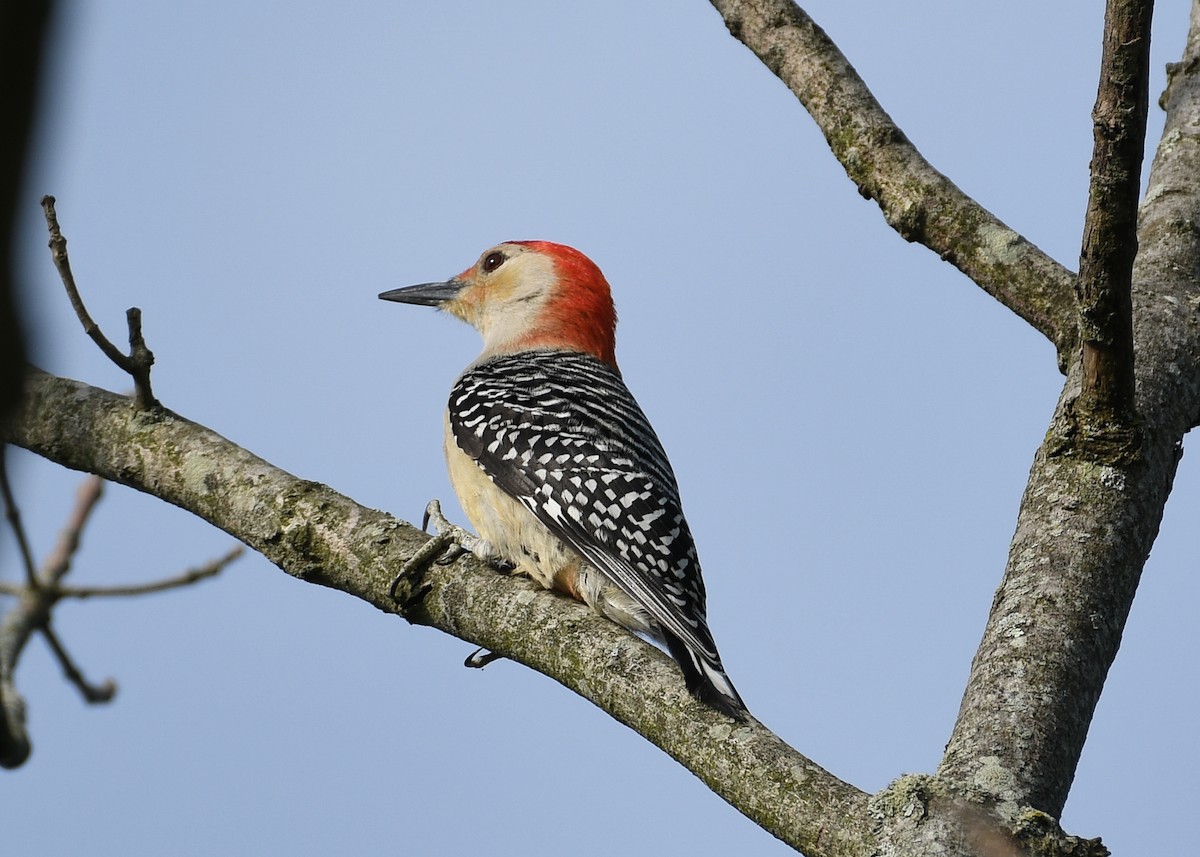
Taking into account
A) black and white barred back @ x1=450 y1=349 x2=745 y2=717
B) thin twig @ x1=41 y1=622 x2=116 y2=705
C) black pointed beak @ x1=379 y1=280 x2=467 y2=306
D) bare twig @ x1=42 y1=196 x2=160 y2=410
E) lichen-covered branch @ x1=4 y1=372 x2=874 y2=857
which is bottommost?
thin twig @ x1=41 y1=622 x2=116 y2=705

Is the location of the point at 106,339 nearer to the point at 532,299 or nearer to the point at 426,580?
the point at 426,580

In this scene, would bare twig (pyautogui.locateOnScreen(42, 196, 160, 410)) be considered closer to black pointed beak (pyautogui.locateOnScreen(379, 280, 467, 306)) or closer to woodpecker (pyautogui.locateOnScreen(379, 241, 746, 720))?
woodpecker (pyautogui.locateOnScreen(379, 241, 746, 720))

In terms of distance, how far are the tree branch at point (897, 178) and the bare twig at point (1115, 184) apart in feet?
4.09

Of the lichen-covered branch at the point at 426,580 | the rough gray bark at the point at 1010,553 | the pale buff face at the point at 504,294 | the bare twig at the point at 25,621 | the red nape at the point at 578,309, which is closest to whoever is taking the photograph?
the bare twig at the point at 25,621

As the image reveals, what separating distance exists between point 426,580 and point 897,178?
111 inches

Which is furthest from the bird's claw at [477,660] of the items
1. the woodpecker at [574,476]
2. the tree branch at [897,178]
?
the tree branch at [897,178]

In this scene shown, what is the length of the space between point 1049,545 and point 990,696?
69 cm

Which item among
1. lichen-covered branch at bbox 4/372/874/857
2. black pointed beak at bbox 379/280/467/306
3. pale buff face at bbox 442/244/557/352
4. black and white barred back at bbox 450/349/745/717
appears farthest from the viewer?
black pointed beak at bbox 379/280/467/306

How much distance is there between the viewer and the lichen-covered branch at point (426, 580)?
10.7 feet

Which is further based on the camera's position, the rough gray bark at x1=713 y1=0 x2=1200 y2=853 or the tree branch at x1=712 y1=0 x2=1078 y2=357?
the tree branch at x1=712 y1=0 x2=1078 y2=357

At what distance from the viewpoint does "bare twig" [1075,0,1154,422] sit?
135 inches

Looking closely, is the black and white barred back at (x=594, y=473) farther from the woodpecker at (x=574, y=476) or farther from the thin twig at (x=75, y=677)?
the thin twig at (x=75, y=677)

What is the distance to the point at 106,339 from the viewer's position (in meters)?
4.58

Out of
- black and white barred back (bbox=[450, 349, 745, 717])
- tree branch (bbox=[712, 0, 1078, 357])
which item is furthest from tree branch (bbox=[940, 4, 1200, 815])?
black and white barred back (bbox=[450, 349, 745, 717])
